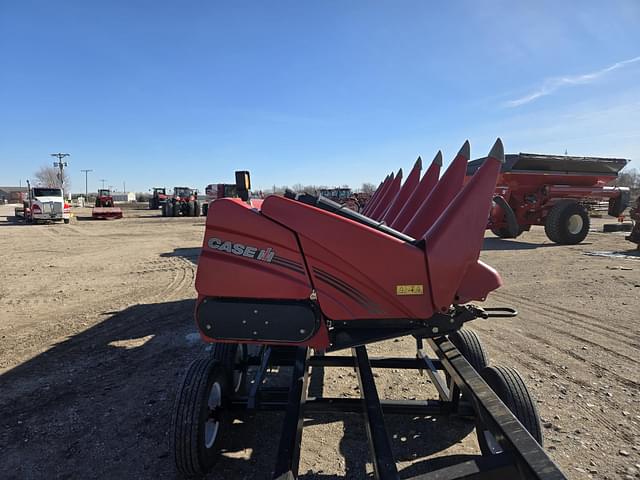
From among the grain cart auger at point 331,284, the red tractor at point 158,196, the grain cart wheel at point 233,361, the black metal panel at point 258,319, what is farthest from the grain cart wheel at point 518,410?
the red tractor at point 158,196

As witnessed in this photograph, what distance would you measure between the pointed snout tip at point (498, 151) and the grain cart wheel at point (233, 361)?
6.87 ft

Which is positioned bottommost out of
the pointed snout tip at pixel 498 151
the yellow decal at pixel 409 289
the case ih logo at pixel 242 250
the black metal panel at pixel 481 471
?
the black metal panel at pixel 481 471

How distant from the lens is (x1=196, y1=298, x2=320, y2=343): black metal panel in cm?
211

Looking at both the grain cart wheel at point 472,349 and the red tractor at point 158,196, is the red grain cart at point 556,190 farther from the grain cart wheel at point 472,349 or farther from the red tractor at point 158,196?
Answer: the red tractor at point 158,196

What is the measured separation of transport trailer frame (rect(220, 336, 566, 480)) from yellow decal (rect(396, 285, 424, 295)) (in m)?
0.44

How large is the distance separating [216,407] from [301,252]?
46.6 inches

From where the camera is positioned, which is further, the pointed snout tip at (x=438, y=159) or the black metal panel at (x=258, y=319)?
the pointed snout tip at (x=438, y=159)

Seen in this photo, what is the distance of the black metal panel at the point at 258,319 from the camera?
211cm

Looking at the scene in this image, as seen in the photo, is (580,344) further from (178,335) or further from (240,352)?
(178,335)

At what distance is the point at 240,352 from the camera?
3.14m

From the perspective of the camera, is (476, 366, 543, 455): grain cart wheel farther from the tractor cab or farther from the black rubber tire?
the tractor cab

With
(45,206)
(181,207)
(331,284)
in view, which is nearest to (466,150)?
(331,284)

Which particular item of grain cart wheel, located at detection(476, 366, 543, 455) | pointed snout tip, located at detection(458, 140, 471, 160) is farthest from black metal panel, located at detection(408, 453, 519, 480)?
pointed snout tip, located at detection(458, 140, 471, 160)

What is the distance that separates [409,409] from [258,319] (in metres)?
1.18
